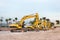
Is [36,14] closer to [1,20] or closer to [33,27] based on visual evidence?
[33,27]

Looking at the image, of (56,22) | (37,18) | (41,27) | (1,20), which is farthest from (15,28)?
(56,22)

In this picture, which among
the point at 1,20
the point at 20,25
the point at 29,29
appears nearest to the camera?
the point at 20,25

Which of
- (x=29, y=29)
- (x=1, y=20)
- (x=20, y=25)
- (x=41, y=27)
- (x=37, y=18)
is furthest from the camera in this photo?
(x=1, y=20)

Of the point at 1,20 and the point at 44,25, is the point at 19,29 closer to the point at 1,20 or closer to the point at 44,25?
the point at 44,25

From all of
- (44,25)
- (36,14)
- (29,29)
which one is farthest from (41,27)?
(36,14)

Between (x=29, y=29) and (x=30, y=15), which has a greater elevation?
(x=30, y=15)

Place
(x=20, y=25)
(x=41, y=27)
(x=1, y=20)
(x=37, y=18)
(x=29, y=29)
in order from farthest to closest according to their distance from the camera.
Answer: (x=1, y=20)
(x=41, y=27)
(x=29, y=29)
(x=37, y=18)
(x=20, y=25)

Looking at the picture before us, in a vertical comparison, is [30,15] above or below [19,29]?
above

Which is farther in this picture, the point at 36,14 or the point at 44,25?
the point at 44,25

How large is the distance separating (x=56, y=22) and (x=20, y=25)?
106694mm

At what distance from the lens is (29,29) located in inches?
2768

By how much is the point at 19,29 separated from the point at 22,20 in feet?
8.71

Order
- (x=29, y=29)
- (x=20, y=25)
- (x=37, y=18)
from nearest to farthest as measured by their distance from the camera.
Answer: (x=20, y=25)
(x=37, y=18)
(x=29, y=29)

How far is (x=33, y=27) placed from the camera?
2712 inches
